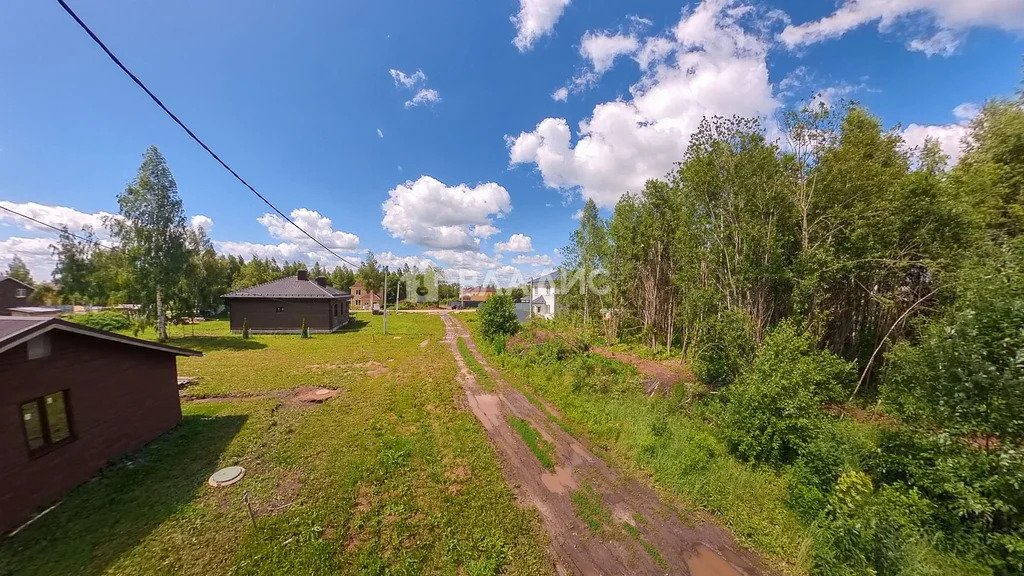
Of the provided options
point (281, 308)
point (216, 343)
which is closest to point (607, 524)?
point (216, 343)

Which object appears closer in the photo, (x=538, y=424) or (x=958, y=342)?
(x=958, y=342)

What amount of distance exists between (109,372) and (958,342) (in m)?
16.7

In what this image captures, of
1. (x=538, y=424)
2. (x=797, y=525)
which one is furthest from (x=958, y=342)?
(x=538, y=424)

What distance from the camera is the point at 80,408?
6371mm

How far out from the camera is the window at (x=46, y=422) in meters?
5.57

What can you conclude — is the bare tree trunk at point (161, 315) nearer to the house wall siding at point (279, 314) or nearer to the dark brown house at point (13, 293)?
the house wall siding at point (279, 314)

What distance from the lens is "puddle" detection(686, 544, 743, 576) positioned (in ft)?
15.9

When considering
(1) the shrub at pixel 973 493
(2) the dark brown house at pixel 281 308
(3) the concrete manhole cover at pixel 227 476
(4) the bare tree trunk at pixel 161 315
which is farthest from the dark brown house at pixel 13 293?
(1) the shrub at pixel 973 493

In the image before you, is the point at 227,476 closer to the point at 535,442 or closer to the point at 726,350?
the point at 535,442

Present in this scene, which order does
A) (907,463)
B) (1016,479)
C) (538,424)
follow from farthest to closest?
(538,424) < (907,463) < (1016,479)

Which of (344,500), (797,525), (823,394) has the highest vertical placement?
(823,394)

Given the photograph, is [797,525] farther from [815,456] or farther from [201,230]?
[201,230]

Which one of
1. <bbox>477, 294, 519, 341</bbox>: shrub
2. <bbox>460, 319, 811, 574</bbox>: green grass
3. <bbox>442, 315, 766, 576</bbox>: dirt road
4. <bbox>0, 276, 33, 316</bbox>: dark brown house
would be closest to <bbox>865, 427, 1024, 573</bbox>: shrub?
<bbox>460, 319, 811, 574</bbox>: green grass

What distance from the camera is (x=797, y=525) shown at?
5.67 metres
